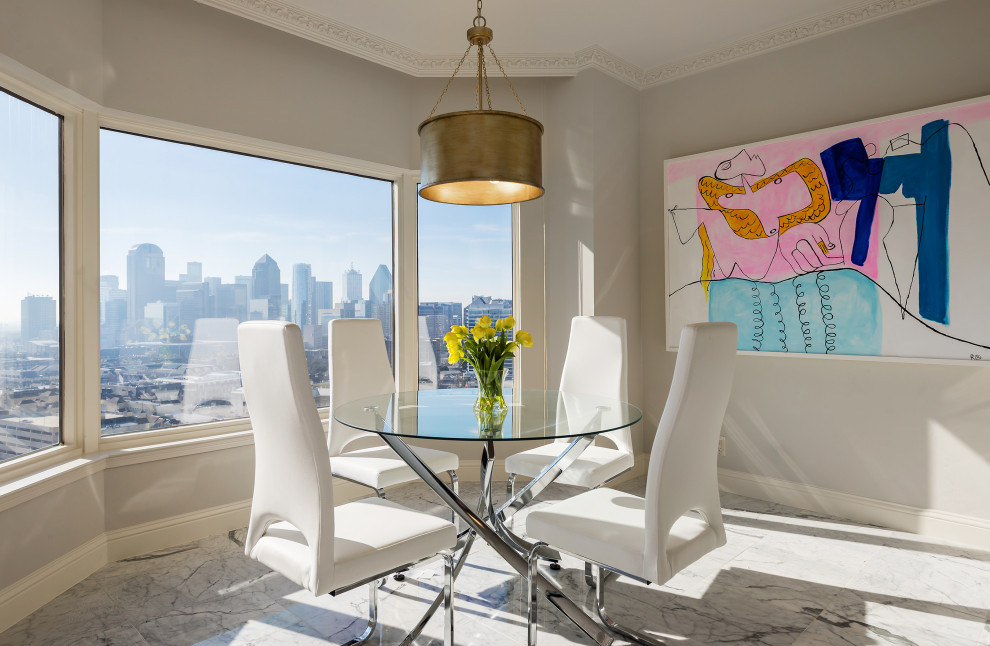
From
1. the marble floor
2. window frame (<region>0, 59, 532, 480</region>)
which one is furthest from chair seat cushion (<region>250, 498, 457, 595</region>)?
window frame (<region>0, 59, 532, 480</region>)

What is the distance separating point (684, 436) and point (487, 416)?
788 millimetres

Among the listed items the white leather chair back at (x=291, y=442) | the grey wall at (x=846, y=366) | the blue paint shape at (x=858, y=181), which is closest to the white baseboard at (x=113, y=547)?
the white leather chair back at (x=291, y=442)

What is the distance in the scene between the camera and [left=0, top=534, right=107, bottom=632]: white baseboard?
88.6 inches

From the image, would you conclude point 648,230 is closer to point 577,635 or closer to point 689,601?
point 689,601

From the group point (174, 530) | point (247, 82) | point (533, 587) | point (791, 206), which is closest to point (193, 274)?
point (247, 82)

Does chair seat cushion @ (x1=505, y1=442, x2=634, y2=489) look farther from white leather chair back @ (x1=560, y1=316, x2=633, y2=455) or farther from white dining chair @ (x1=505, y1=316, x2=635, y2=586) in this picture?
white leather chair back @ (x1=560, y1=316, x2=633, y2=455)

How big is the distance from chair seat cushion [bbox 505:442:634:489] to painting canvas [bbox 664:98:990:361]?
140cm

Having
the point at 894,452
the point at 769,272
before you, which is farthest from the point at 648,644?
the point at 769,272

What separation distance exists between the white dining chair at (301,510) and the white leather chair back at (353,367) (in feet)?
3.38

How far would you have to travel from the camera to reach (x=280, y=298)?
11.9ft

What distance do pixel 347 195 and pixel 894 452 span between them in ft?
11.6

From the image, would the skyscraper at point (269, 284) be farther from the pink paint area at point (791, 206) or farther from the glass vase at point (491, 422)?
the pink paint area at point (791, 206)

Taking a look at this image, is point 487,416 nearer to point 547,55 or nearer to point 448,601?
point 448,601

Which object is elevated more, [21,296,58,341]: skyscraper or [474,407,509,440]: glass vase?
[21,296,58,341]: skyscraper
